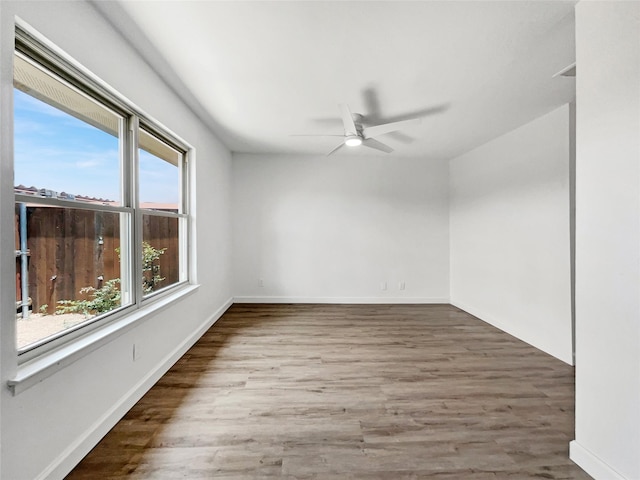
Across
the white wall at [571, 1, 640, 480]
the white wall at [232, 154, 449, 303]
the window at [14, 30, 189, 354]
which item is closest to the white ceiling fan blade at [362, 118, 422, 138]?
the white wall at [571, 1, 640, 480]

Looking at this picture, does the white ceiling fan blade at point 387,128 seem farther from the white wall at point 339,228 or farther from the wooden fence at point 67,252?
the wooden fence at point 67,252

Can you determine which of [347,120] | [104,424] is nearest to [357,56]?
[347,120]

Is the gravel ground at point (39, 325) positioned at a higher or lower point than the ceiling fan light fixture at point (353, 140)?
lower

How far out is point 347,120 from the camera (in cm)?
255

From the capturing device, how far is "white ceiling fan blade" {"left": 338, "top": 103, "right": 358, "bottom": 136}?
234 centimetres

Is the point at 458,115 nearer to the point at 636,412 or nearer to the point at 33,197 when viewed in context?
the point at 636,412

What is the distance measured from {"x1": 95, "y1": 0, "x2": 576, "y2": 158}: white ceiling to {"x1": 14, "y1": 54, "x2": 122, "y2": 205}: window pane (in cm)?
57

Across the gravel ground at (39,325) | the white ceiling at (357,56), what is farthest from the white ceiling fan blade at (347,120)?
the gravel ground at (39,325)

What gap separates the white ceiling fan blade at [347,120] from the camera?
2338 mm

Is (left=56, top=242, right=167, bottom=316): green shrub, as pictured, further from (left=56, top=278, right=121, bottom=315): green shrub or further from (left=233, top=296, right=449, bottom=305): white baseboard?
(left=233, top=296, right=449, bottom=305): white baseboard

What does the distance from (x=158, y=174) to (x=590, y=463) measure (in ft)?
11.9

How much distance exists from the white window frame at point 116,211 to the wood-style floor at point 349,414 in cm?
64

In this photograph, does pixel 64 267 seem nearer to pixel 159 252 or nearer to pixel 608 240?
pixel 159 252

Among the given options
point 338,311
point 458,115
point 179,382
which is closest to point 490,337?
point 338,311
